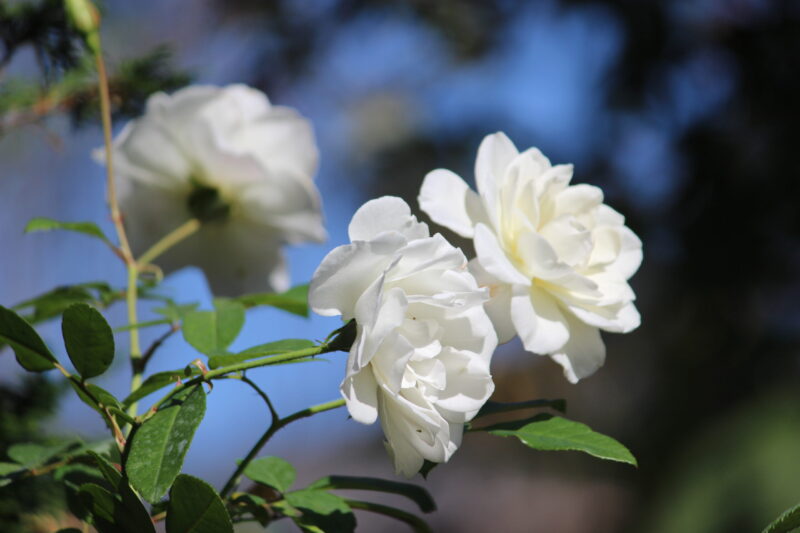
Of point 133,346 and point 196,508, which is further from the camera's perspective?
point 133,346

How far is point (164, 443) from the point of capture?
9.5 inches

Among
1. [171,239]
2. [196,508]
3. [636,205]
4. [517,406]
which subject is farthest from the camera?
[636,205]

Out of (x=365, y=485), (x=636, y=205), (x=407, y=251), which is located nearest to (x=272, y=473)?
(x=365, y=485)

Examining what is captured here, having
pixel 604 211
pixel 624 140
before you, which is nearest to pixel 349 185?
pixel 624 140

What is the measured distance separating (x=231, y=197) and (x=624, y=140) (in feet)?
6.08

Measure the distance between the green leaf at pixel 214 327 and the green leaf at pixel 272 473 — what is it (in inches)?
2.3

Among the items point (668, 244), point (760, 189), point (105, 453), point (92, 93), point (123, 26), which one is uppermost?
point (123, 26)

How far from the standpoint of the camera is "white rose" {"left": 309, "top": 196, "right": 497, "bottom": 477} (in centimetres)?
25

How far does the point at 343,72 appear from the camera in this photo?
3.10 metres

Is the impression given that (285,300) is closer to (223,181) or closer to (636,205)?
(223,181)

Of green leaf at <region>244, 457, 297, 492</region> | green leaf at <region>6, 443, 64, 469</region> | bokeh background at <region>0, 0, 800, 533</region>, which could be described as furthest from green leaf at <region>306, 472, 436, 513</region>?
bokeh background at <region>0, 0, 800, 533</region>

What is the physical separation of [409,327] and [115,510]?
124 millimetres

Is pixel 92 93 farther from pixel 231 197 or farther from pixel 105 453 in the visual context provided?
pixel 105 453

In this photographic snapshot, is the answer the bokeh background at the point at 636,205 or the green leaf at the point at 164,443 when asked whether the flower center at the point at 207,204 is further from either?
the bokeh background at the point at 636,205
